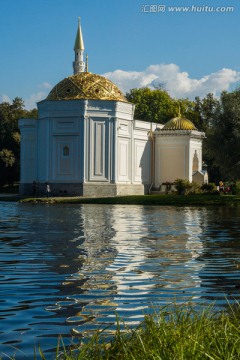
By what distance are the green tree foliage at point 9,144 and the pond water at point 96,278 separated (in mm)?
54542

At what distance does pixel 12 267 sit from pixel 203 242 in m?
6.21

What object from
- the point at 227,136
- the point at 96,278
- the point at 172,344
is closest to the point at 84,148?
the point at 227,136

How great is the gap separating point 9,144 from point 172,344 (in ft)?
236

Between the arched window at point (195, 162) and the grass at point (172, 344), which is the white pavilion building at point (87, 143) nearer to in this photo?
the arched window at point (195, 162)

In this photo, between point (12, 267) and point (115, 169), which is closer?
point (12, 267)

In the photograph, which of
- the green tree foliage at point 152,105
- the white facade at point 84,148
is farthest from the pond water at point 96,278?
the green tree foliage at point 152,105

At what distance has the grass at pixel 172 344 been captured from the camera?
4.61m

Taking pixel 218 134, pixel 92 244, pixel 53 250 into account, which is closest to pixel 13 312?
pixel 53 250

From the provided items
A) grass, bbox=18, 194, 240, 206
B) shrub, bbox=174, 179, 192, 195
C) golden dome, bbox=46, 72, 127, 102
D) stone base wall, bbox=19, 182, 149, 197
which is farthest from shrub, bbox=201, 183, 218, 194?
golden dome, bbox=46, 72, 127, 102

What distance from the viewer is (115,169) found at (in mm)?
52844

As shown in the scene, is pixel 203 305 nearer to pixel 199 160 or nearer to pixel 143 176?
pixel 143 176

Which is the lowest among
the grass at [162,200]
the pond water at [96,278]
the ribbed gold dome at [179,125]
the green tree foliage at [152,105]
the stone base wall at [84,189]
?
the pond water at [96,278]

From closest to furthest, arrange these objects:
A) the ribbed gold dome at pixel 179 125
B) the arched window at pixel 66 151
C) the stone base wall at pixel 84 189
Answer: the stone base wall at pixel 84 189 → the arched window at pixel 66 151 → the ribbed gold dome at pixel 179 125

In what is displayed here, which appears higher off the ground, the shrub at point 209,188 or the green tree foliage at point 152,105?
the green tree foliage at point 152,105
